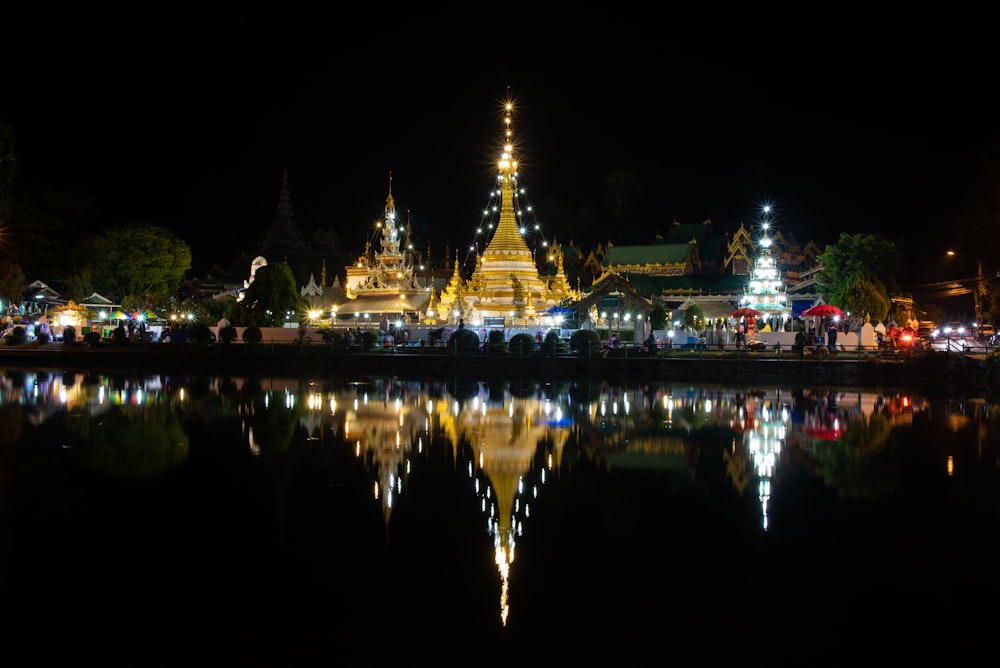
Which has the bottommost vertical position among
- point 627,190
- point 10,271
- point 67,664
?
point 67,664

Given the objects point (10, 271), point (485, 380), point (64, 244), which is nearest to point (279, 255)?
point (64, 244)

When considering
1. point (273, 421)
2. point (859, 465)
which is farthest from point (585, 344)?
point (859, 465)

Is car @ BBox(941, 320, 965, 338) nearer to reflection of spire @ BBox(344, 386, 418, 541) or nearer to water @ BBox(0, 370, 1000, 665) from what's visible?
water @ BBox(0, 370, 1000, 665)

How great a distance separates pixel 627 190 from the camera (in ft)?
242

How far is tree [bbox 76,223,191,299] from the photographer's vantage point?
4844cm

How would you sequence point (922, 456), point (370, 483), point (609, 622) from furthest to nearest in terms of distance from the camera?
point (922, 456), point (370, 483), point (609, 622)

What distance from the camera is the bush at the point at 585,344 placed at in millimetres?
30266

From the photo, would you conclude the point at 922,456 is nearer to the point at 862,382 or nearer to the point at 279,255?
the point at 862,382

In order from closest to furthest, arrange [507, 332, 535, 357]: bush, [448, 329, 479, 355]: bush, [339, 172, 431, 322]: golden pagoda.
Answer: [507, 332, 535, 357]: bush < [448, 329, 479, 355]: bush < [339, 172, 431, 322]: golden pagoda

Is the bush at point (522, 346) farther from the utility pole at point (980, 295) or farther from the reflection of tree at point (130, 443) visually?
the utility pole at point (980, 295)

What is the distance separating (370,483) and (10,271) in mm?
36735

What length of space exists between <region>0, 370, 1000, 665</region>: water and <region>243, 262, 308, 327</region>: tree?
72.6 ft

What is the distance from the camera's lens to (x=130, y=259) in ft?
161

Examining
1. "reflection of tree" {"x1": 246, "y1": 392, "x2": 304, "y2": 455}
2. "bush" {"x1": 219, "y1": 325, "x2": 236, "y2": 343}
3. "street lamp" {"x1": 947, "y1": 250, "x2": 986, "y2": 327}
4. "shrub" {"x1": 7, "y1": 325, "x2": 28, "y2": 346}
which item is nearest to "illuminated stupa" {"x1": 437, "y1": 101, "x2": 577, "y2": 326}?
"bush" {"x1": 219, "y1": 325, "x2": 236, "y2": 343}
